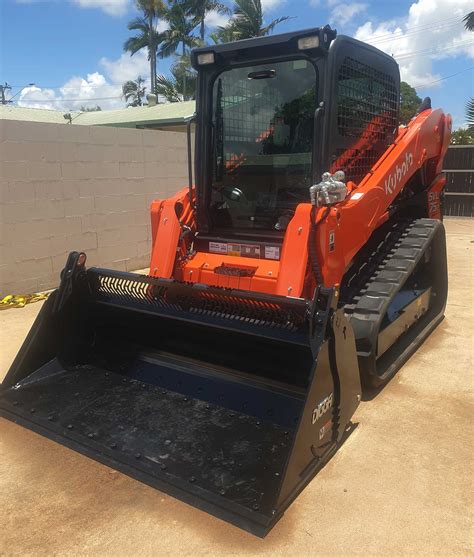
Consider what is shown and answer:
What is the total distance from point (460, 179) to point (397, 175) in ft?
33.7

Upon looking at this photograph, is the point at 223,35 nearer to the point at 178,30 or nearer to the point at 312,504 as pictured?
the point at 178,30

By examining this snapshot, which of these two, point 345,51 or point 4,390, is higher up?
point 345,51

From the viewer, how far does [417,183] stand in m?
5.25

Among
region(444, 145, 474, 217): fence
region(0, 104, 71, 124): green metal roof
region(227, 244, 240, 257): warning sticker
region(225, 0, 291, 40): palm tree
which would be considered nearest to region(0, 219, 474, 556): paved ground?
region(227, 244, 240, 257): warning sticker

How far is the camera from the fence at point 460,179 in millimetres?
13094

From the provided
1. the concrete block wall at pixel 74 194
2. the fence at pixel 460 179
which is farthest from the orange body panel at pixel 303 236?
the fence at pixel 460 179

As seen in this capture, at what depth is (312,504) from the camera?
2.50 meters

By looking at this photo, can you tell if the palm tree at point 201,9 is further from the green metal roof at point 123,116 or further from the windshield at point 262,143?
the windshield at point 262,143

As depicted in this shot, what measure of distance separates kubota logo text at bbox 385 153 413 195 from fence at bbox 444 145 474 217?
9.77 metres

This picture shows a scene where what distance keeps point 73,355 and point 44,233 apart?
3.23 metres

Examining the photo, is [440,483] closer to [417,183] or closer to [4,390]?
[4,390]

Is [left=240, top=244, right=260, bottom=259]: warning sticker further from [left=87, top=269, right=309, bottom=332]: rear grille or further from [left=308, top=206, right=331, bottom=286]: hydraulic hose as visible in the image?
[left=87, top=269, right=309, bottom=332]: rear grille

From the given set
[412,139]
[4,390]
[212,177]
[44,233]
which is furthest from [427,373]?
[44,233]

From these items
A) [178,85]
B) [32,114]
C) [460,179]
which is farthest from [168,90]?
[460,179]
